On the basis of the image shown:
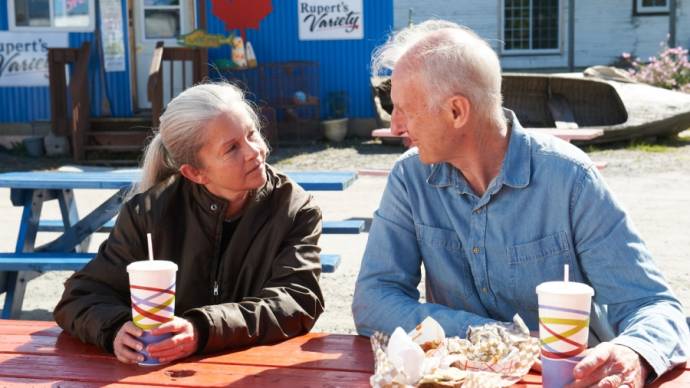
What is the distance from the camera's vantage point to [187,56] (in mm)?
14586

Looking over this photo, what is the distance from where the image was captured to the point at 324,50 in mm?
15906

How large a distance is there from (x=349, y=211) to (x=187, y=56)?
19.5 ft

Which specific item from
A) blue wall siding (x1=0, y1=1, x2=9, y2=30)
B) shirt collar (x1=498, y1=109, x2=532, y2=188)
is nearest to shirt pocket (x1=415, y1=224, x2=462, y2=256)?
shirt collar (x1=498, y1=109, x2=532, y2=188)

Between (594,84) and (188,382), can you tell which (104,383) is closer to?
(188,382)

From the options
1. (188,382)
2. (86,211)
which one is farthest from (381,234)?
(86,211)

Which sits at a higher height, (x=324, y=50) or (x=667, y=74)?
(x=324, y=50)

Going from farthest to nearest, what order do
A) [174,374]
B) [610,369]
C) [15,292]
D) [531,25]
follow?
[531,25]
[15,292]
[174,374]
[610,369]

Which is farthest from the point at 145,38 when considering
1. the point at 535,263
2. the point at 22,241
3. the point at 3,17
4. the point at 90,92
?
the point at 535,263

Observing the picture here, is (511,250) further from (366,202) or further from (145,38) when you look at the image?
(145,38)

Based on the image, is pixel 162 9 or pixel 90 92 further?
pixel 162 9

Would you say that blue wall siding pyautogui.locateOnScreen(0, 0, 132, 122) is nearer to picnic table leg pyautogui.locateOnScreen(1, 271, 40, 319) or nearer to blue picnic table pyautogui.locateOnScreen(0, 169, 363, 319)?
blue picnic table pyautogui.locateOnScreen(0, 169, 363, 319)

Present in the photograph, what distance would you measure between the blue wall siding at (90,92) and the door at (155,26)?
21cm

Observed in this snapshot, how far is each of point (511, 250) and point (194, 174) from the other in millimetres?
1036

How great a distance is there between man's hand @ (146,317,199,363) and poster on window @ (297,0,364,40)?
44.0ft
